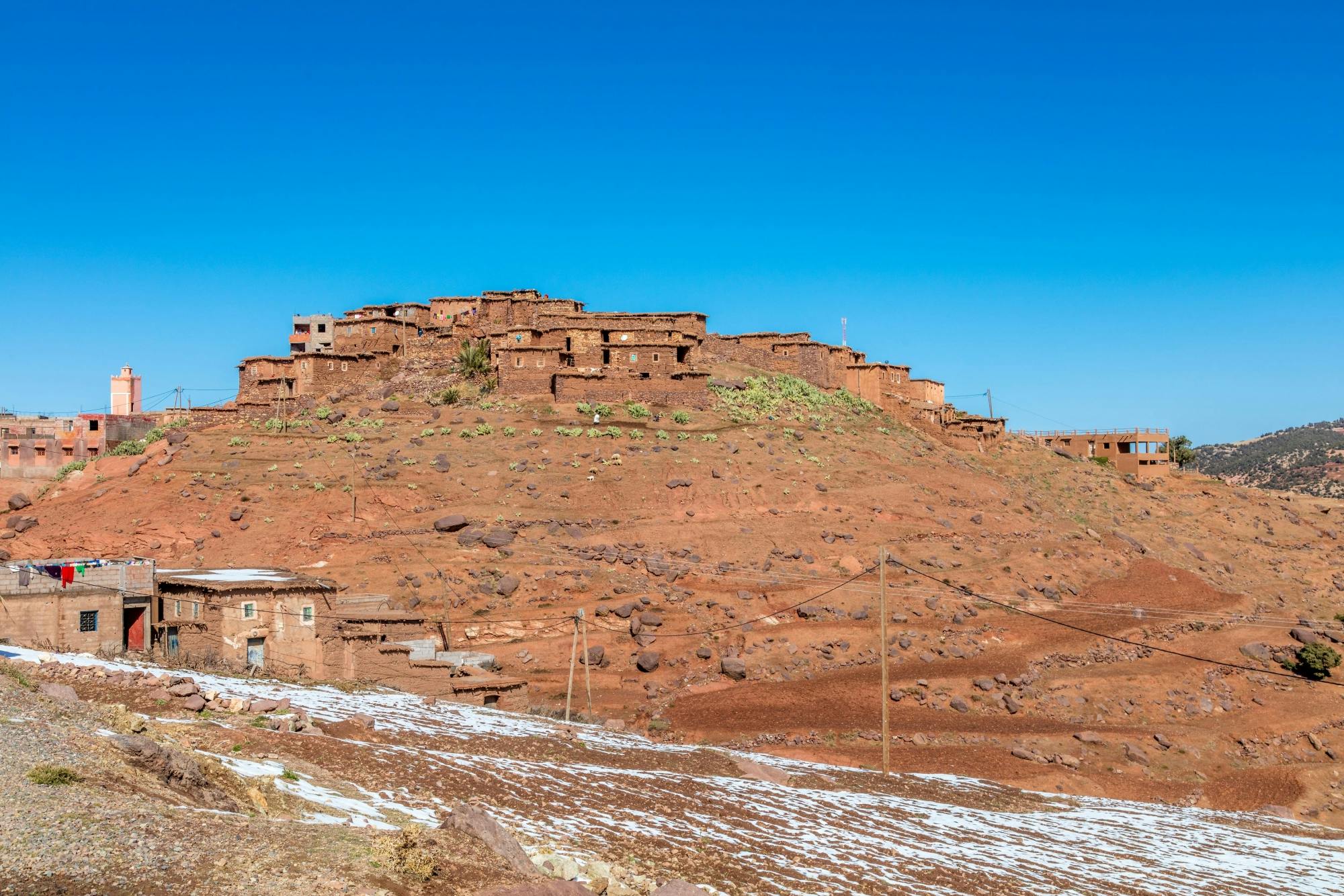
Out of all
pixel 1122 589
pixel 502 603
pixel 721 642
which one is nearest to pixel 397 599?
pixel 502 603

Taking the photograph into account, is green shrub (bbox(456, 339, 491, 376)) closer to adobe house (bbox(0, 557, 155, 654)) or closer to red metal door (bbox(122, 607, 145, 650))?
adobe house (bbox(0, 557, 155, 654))

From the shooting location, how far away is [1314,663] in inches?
1357

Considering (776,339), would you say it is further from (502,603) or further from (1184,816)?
(1184,816)

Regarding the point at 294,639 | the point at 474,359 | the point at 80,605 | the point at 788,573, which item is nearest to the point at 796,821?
the point at 294,639

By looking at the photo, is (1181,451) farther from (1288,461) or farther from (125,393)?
(125,393)

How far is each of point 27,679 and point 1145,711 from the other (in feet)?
93.8

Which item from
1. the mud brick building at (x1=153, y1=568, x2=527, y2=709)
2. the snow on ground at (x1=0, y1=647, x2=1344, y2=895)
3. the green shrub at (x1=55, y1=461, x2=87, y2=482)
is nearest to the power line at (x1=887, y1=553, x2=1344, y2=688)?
the snow on ground at (x1=0, y1=647, x2=1344, y2=895)

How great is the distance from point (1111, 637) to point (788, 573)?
11.1 meters

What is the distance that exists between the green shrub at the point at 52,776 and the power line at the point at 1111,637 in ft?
105

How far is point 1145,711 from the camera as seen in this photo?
103 feet

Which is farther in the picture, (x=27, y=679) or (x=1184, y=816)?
(x=1184, y=816)

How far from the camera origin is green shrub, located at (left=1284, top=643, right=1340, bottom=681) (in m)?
34.5

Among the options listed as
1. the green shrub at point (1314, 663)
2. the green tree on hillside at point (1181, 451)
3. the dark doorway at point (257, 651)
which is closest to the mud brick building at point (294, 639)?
the dark doorway at point (257, 651)

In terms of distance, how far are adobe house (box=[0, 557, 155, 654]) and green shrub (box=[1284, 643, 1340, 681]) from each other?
34.4 metres
